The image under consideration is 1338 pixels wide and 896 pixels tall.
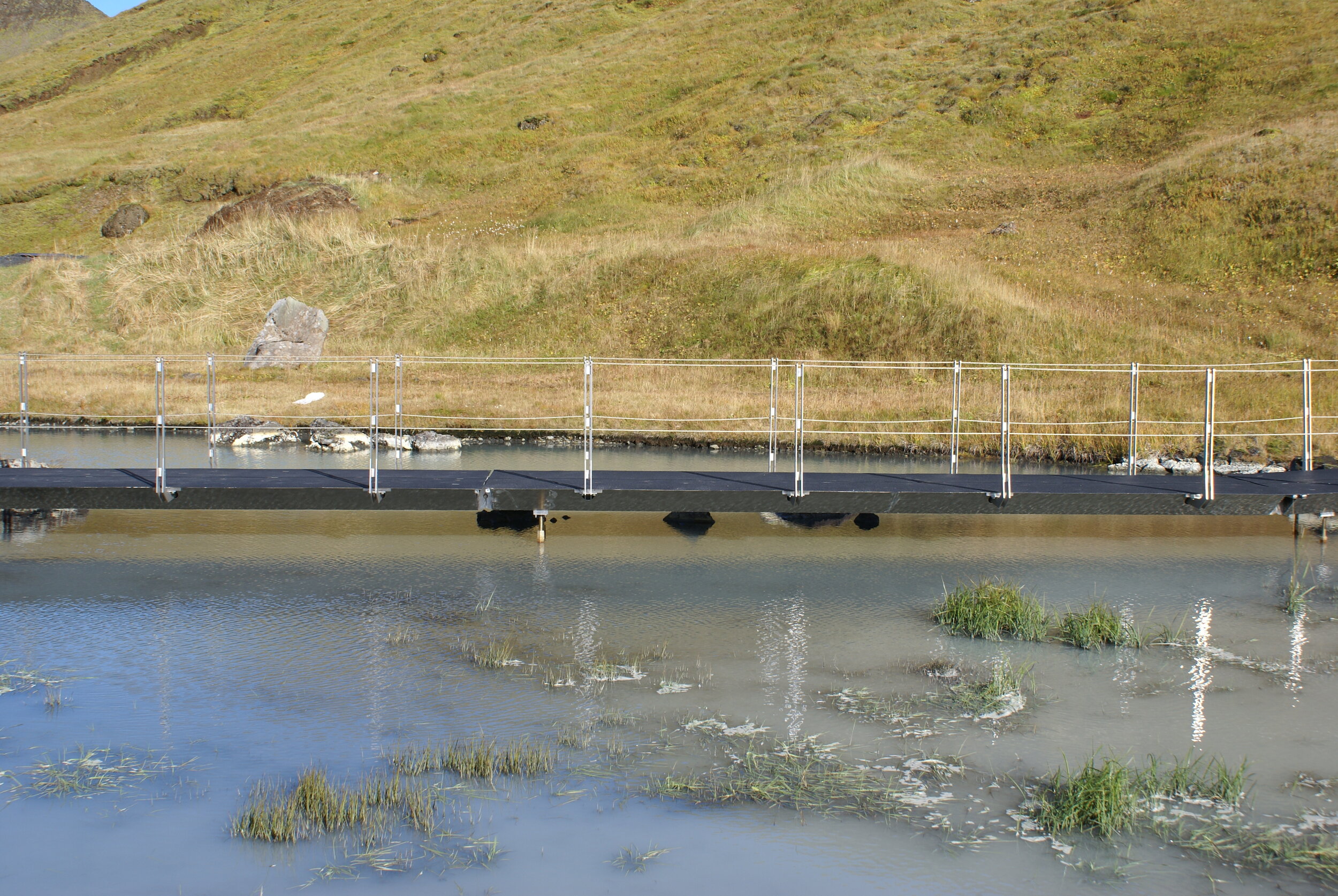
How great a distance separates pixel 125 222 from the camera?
46812 millimetres

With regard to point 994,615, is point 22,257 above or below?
above

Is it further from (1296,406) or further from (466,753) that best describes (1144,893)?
(1296,406)

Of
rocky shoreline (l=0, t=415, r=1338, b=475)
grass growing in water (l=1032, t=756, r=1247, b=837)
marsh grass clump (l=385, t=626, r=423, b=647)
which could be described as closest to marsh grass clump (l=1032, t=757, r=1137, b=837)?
grass growing in water (l=1032, t=756, r=1247, b=837)

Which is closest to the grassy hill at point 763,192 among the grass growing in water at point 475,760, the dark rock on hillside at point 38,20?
the grass growing in water at point 475,760

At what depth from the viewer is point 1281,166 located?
103 ft

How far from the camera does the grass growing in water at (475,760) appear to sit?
686 centimetres

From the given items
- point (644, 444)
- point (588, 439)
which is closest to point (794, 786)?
point (588, 439)

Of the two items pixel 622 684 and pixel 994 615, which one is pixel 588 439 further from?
pixel 994 615

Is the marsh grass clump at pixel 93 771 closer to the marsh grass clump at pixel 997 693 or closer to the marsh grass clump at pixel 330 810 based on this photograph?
the marsh grass clump at pixel 330 810

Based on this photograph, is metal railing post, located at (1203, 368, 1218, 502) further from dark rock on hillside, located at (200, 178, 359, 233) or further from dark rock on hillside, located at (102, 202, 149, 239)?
dark rock on hillside, located at (102, 202, 149, 239)

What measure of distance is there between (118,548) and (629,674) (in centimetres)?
699

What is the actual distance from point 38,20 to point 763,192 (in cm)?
13420

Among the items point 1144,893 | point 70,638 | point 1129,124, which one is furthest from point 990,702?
point 1129,124

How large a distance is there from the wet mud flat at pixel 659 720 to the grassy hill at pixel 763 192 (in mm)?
14617
